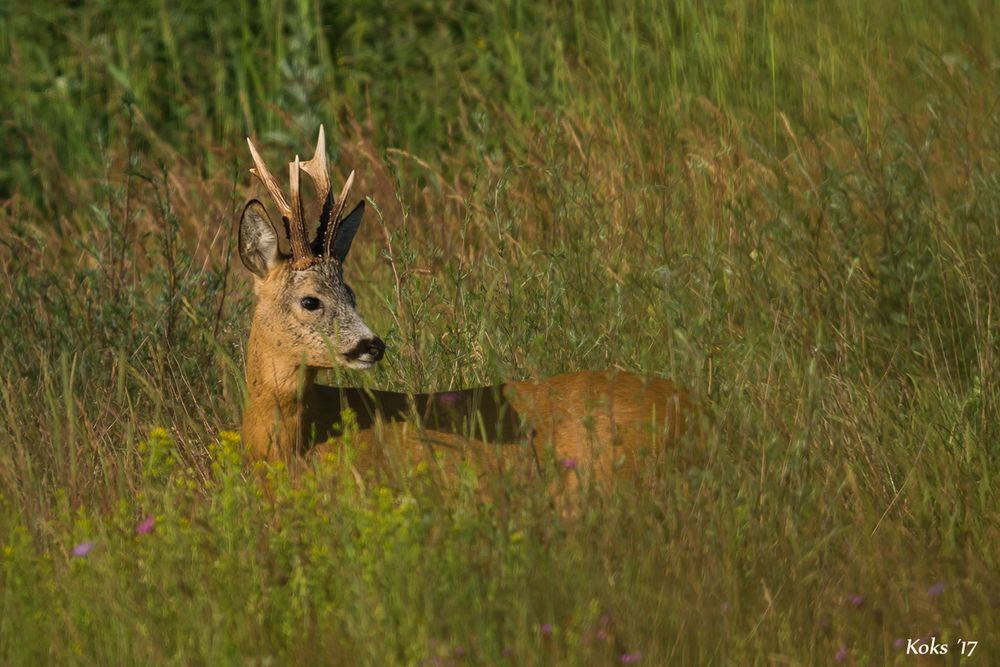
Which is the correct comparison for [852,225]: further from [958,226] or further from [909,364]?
[909,364]

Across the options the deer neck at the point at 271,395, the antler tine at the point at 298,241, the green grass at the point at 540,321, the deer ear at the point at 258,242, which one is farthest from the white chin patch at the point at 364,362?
the deer ear at the point at 258,242

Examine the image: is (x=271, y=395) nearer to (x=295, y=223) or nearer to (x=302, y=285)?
(x=302, y=285)

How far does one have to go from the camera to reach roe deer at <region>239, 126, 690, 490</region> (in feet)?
16.8

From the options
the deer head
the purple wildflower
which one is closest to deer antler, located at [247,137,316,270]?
the deer head

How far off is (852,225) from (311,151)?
3193 mm

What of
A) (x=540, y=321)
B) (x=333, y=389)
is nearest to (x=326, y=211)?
(x=333, y=389)

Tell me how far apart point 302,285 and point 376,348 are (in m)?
0.44

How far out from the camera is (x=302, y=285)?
5.46m

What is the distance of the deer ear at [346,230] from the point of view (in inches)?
227

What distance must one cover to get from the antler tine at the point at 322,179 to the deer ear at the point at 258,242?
187mm

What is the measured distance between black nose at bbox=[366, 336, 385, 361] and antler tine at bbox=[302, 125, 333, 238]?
0.61 metres

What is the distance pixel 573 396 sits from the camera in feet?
17.1

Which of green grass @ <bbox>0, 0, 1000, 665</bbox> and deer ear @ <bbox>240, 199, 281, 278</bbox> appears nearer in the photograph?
green grass @ <bbox>0, 0, 1000, 665</bbox>

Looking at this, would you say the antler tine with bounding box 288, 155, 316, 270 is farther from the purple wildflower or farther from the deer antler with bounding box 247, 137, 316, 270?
the purple wildflower
